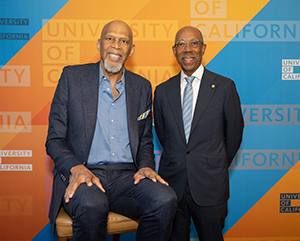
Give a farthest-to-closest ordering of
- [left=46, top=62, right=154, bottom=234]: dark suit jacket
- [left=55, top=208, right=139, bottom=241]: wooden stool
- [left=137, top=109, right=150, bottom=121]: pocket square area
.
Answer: [left=137, top=109, right=150, bottom=121]: pocket square area → [left=46, top=62, right=154, bottom=234]: dark suit jacket → [left=55, top=208, right=139, bottom=241]: wooden stool

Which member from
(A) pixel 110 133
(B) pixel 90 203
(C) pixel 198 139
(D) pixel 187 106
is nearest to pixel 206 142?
(C) pixel 198 139

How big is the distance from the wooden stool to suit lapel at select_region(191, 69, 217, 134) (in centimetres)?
84

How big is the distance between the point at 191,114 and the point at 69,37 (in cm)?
152

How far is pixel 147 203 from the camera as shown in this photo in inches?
63.1

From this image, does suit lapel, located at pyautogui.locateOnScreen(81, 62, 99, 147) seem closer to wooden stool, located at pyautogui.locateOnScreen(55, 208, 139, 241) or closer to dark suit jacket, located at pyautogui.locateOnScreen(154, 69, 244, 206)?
wooden stool, located at pyautogui.locateOnScreen(55, 208, 139, 241)

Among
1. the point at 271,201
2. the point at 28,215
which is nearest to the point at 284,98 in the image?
the point at 271,201

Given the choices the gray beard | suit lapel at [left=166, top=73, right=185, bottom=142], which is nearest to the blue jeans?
suit lapel at [left=166, top=73, right=185, bottom=142]

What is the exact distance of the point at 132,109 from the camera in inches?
80.1

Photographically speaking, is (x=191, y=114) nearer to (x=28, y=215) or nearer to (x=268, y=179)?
(x=268, y=179)

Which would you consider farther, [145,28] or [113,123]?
[145,28]

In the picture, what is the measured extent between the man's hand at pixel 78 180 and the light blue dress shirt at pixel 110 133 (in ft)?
0.84

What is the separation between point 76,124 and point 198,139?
922 millimetres

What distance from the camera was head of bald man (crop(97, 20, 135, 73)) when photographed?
2088mm

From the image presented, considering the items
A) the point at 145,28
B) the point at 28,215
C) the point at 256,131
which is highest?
the point at 145,28
